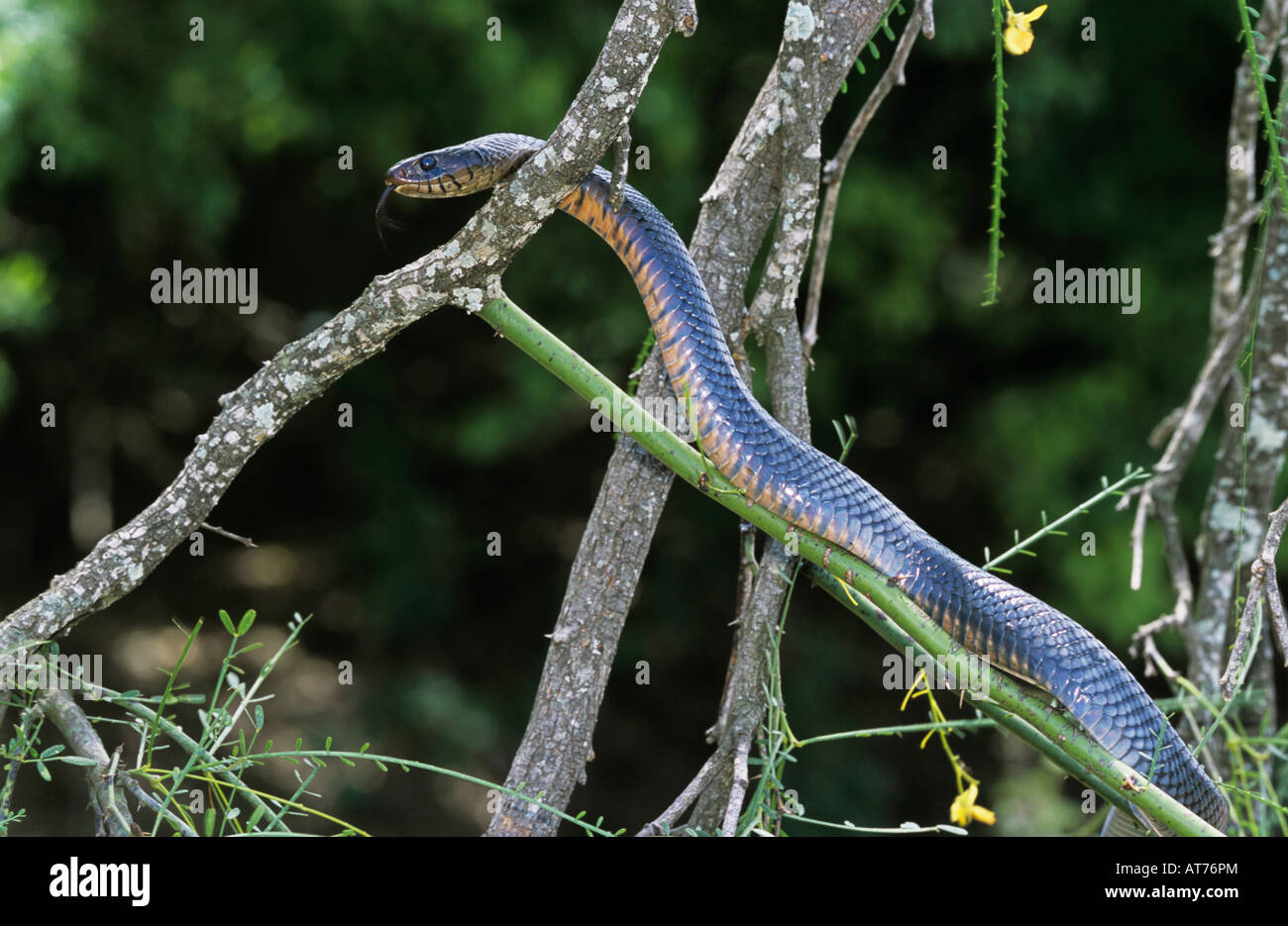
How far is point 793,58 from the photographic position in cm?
216

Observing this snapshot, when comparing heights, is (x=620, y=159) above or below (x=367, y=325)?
above

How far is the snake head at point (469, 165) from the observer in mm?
2064

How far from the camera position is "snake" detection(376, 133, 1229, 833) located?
203 centimetres

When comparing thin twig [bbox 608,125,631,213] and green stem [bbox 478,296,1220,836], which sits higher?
thin twig [bbox 608,125,631,213]

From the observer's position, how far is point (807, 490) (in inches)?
80.2
